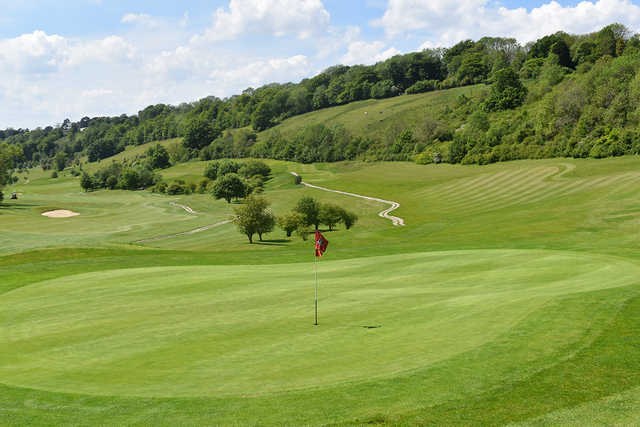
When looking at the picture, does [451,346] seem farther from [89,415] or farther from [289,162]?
[289,162]

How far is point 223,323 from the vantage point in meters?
20.2

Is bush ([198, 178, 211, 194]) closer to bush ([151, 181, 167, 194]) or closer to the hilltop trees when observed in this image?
bush ([151, 181, 167, 194])

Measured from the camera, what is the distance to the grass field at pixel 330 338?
502 inches

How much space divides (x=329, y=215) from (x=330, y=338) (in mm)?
63124

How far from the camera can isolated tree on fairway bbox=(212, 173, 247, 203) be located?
12838cm

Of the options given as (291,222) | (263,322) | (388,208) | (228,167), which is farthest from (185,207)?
(263,322)

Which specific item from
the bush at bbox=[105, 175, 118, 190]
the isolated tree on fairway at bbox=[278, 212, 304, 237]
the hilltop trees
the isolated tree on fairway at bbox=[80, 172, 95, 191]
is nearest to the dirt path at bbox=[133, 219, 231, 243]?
the isolated tree on fairway at bbox=[278, 212, 304, 237]

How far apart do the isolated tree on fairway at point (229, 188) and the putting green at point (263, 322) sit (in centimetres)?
9660

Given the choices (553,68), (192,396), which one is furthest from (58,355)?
(553,68)

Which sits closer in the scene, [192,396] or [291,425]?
[291,425]

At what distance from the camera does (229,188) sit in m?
129

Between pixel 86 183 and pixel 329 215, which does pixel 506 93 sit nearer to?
pixel 329 215

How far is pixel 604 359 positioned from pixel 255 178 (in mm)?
143688

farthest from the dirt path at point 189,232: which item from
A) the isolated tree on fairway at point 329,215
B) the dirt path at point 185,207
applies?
the isolated tree on fairway at point 329,215
